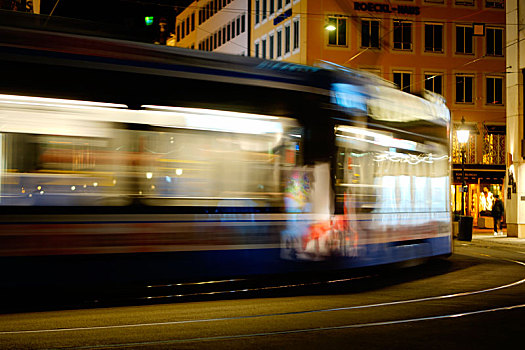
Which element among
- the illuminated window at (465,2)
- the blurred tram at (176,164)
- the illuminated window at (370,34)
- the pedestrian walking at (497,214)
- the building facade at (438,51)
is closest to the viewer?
the blurred tram at (176,164)

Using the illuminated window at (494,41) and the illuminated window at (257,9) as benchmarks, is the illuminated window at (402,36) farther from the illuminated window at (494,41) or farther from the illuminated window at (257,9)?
the illuminated window at (257,9)

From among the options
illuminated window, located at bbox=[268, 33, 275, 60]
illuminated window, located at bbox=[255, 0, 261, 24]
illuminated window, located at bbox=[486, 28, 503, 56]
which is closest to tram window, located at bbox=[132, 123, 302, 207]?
illuminated window, located at bbox=[486, 28, 503, 56]

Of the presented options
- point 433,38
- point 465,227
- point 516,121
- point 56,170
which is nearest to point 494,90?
point 433,38

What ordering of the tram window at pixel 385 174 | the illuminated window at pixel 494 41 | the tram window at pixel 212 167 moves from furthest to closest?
the illuminated window at pixel 494 41, the tram window at pixel 385 174, the tram window at pixel 212 167

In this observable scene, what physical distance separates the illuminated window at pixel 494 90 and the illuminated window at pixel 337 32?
966 cm

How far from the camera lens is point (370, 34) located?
4303 centimetres

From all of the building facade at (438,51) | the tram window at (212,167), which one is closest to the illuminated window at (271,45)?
the building facade at (438,51)

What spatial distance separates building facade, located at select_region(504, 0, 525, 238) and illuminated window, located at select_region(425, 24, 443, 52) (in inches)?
589

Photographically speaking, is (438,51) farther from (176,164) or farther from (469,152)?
(176,164)

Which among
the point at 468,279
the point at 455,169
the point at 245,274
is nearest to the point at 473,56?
the point at 455,169

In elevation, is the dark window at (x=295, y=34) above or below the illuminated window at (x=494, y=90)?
above

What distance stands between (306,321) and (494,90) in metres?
39.6

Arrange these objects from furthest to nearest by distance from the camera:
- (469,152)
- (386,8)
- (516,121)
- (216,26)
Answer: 1. (216,26)
2. (469,152)
3. (386,8)
4. (516,121)

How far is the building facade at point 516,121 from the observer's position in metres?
28.0
